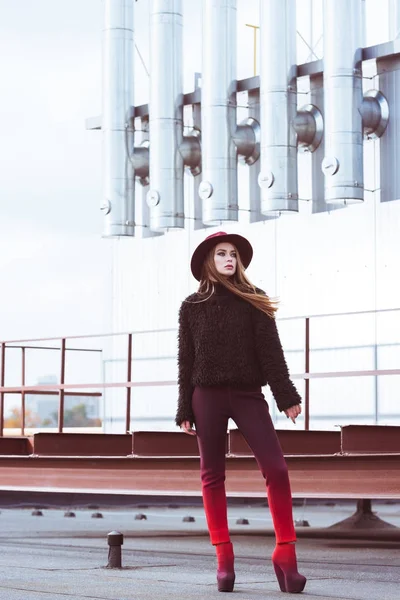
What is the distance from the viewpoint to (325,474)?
920cm

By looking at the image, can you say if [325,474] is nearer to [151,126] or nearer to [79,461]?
[79,461]

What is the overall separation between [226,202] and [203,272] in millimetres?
8445

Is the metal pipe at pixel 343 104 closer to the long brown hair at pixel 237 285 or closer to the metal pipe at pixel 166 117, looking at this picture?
the metal pipe at pixel 166 117

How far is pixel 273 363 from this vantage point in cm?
598

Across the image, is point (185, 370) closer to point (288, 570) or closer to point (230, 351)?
point (230, 351)

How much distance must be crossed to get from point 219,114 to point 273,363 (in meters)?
9.18

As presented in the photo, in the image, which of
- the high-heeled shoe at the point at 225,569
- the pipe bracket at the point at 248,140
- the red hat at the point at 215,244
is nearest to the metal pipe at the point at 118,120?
the pipe bracket at the point at 248,140

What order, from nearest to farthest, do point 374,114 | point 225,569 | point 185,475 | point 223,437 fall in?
1. point 225,569
2. point 223,437
3. point 185,475
4. point 374,114

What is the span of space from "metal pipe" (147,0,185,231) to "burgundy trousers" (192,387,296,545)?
9.45 meters

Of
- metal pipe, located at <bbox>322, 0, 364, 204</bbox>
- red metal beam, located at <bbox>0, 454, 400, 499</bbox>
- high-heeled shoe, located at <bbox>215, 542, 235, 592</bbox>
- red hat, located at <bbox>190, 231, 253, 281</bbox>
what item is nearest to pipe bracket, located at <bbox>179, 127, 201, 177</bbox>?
metal pipe, located at <bbox>322, 0, 364, 204</bbox>

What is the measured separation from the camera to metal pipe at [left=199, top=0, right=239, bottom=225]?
1472cm

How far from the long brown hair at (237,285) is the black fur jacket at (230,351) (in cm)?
3

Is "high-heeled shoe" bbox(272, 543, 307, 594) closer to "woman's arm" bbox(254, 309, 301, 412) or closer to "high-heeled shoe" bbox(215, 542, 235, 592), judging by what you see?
"high-heeled shoe" bbox(215, 542, 235, 592)

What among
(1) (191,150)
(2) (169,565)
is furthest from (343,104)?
(2) (169,565)
